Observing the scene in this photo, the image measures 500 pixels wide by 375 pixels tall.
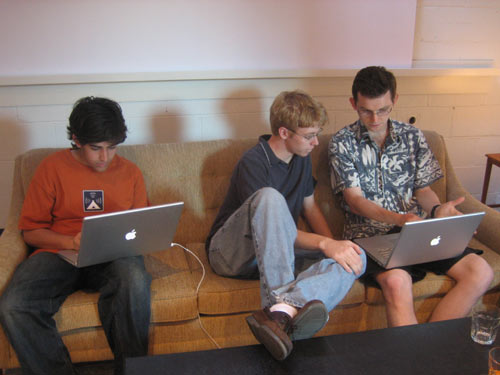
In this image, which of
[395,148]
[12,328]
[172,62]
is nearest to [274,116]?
[395,148]

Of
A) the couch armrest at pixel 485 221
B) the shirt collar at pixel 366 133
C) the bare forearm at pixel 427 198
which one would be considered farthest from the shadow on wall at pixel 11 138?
the couch armrest at pixel 485 221

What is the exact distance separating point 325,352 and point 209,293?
1.77 ft

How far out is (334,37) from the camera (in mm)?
2512

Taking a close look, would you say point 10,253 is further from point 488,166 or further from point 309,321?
point 488,166

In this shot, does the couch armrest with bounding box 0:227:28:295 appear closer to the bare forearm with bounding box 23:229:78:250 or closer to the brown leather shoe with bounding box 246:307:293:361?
the bare forearm with bounding box 23:229:78:250

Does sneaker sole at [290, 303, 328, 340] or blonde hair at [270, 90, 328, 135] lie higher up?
blonde hair at [270, 90, 328, 135]

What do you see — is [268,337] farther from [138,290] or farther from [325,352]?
[138,290]

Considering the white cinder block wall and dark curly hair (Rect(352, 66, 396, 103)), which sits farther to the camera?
the white cinder block wall

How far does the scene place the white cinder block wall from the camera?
2.30 metres

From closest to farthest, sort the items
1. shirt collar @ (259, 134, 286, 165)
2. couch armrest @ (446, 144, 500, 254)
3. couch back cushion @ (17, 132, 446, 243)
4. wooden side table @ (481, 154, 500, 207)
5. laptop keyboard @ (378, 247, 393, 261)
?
laptop keyboard @ (378, 247, 393, 261)
shirt collar @ (259, 134, 286, 165)
couch armrest @ (446, 144, 500, 254)
couch back cushion @ (17, 132, 446, 243)
wooden side table @ (481, 154, 500, 207)

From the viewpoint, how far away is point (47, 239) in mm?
1752

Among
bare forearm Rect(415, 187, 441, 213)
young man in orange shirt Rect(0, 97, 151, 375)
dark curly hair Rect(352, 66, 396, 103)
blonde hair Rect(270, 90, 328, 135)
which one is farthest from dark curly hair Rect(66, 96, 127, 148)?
bare forearm Rect(415, 187, 441, 213)

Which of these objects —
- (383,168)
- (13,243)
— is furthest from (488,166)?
(13,243)

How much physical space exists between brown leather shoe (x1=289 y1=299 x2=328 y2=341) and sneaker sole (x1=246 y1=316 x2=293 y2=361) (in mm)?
91
